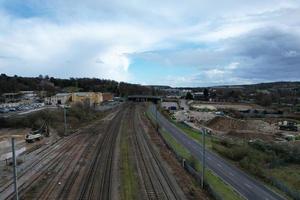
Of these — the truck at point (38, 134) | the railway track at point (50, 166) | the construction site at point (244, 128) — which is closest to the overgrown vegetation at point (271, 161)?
the construction site at point (244, 128)

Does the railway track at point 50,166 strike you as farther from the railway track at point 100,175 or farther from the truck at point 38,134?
the truck at point 38,134

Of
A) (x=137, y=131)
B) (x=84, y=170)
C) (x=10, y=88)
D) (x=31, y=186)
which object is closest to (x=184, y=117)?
(x=137, y=131)

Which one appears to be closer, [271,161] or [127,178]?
[127,178]

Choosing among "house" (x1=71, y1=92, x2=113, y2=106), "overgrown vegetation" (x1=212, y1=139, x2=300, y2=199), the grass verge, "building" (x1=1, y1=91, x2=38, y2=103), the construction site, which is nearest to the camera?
the grass verge

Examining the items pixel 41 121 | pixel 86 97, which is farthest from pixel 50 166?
pixel 86 97

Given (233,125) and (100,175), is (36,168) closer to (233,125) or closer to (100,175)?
(100,175)

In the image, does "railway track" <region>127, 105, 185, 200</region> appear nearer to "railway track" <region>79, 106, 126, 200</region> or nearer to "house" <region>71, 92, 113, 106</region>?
"railway track" <region>79, 106, 126, 200</region>

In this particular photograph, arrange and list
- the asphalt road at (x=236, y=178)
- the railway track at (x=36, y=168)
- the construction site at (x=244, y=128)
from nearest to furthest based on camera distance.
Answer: the railway track at (x=36, y=168)
the asphalt road at (x=236, y=178)
the construction site at (x=244, y=128)

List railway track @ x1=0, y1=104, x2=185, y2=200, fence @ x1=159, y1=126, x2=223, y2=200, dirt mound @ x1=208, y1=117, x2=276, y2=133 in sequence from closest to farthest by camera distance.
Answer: fence @ x1=159, y1=126, x2=223, y2=200 → railway track @ x1=0, y1=104, x2=185, y2=200 → dirt mound @ x1=208, y1=117, x2=276, y2=133

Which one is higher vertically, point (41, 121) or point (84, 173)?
point (41, 121)

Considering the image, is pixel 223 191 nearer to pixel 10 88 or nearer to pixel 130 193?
pixel 130 193

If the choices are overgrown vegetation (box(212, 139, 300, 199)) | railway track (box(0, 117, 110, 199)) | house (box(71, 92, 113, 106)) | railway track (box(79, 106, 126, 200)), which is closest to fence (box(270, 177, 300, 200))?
overgrown vegetation (box(212, 139, 300, 199))

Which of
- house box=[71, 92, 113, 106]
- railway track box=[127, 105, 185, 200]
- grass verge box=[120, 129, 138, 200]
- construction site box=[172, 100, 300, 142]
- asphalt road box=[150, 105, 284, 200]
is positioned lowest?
construction site box=[172, 100, 300, 142]

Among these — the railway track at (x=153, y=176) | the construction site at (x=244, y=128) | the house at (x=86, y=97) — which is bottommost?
the construction site at (x=244, y=128)
